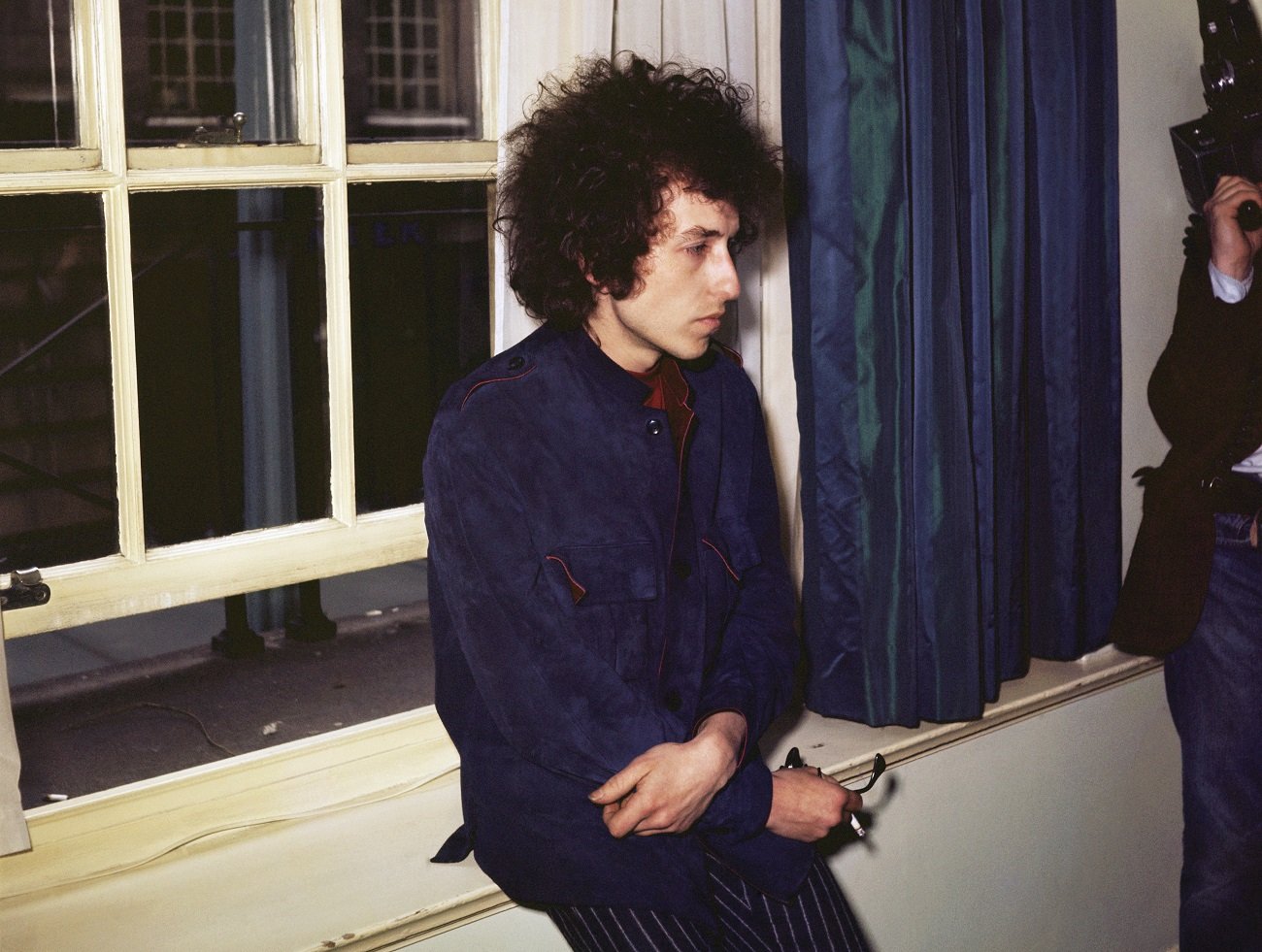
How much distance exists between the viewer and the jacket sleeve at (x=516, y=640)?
49.1 inches

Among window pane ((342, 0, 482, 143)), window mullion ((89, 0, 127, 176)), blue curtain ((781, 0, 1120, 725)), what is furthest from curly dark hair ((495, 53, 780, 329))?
window pane ((342, 0, 482, 143))

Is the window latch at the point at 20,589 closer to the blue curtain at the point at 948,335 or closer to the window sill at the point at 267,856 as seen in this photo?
the window sill at the point at 267,856

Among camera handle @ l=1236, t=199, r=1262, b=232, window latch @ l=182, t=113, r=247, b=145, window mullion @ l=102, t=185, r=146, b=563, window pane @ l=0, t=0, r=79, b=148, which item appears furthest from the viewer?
window pane @ l=0, t=0, r=79, b=148

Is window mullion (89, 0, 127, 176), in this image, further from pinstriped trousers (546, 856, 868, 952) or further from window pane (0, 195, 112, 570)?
window pane (0, 195, 112, 570)

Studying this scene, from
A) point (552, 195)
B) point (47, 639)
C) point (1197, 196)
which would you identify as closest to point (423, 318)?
point (47, 639)

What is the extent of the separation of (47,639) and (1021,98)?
11.5ft

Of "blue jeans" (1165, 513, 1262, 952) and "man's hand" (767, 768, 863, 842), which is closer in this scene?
"man's hand" (767, 768, 863, 842)

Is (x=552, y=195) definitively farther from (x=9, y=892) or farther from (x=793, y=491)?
(x=9, y=892)

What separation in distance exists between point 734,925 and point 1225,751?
1120mm

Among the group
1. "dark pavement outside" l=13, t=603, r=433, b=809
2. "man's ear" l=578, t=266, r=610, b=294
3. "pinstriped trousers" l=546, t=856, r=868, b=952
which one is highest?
"man's ear" l=578, t=266, r=610, b=294

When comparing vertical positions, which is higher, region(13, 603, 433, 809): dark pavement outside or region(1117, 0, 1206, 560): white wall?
region(1117, 0, 1206, 560): white wall

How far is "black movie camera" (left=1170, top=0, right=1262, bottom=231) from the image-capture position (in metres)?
2.06

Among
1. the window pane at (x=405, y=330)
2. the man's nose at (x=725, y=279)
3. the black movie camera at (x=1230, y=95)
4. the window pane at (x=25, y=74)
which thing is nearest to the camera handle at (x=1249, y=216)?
the black movie camera at (x=1230, y=95)

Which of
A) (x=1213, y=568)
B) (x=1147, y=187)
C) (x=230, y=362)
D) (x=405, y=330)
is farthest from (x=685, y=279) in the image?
(x=405, y=330)
